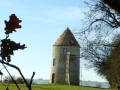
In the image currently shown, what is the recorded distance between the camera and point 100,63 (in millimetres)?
27500

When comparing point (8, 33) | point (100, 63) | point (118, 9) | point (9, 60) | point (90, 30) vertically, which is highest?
point (90, 30)

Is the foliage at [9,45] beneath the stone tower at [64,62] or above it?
beneath

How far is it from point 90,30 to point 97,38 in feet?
2.99

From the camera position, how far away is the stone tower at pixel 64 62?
65.4m

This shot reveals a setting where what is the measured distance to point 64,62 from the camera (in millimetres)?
66188

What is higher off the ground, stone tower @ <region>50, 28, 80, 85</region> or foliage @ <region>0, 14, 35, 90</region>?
stone tower @ <region>50, 28, 80, 85</region>

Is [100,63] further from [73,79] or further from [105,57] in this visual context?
[73,79]

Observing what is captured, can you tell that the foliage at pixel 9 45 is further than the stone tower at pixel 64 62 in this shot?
No

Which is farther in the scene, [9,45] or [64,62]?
[64,62]

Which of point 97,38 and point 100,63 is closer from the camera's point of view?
point 97,38

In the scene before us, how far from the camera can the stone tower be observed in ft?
215

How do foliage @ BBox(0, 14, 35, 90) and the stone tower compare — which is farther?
the stone tower

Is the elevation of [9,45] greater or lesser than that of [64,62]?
lesser

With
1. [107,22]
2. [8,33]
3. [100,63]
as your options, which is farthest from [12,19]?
[100,63]
